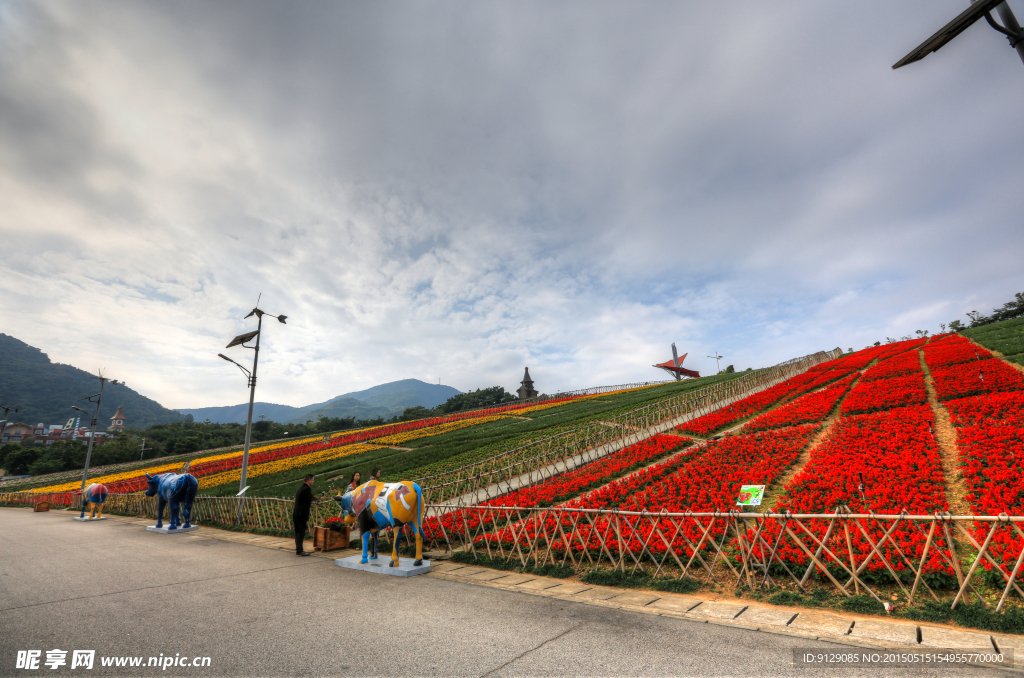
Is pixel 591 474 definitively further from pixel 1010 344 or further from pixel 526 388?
pixel 526 388

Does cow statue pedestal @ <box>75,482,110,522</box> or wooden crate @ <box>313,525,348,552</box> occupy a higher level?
cow statue pedestal @ <box>75,482,110,522</box>

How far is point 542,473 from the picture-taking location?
63.0 ft

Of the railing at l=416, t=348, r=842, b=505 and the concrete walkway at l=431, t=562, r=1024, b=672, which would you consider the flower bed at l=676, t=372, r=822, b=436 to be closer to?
the railing at l=416, t=348, r=842, b=505

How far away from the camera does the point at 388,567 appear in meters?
9.55

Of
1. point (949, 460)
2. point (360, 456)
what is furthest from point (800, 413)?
point (360, 456)

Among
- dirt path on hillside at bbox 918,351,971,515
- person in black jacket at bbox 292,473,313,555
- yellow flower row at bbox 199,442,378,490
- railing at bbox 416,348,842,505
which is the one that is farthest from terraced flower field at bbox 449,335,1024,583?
yellow flower row at bbox 199,442,378,490

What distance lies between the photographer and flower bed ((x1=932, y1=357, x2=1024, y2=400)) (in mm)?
17859

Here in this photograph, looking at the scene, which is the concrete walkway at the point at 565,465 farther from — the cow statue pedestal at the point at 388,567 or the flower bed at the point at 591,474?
the cow statue pedestal at the point at 388,567

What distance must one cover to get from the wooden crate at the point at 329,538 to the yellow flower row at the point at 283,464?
79.8 feet

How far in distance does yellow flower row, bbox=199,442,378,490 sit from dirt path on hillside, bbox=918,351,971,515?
3715 centimetres

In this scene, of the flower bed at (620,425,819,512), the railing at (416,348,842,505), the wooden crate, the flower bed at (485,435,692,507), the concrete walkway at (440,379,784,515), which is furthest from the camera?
the railing at (416,348,842,505)

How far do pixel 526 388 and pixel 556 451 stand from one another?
6058cm

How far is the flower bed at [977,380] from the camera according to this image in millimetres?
17859

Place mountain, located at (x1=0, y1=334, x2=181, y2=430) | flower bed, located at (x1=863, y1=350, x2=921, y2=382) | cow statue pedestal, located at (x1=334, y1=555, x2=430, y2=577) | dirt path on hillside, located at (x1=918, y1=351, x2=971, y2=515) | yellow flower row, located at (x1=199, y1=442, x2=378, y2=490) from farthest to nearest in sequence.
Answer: mountain, located at (x1=0, y1=334, x2=181, y2=430), yellow flower row, located at (x1=199, y1=442, x2=378, y2=490), flower bed, located at (x1=863, y1=350, x2=921, y2=382), dirt path on hillside, located at (x1=918, y1=351, x2=971, y2=515), cow statue pedestal, located at (x1=334, y1=555, x2=430, y2=577)
